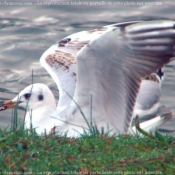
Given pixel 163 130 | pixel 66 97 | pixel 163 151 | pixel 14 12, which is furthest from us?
pixel 14 12

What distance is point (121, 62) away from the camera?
22.2ft

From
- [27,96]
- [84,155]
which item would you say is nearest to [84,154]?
[84,155]

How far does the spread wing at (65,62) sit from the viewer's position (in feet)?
26.2

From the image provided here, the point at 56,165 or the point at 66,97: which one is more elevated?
the point at 56,165

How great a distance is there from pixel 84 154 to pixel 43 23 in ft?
33.0

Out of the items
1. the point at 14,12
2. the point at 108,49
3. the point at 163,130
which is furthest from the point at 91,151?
the point at 14,12

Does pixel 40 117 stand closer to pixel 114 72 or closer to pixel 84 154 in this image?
pixel 114 72

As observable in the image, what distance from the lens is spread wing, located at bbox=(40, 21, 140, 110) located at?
800 cm

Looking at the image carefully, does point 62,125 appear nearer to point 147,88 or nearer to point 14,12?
point 147,88

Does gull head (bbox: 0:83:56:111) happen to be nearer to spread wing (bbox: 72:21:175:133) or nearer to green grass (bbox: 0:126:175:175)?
spread wing (bbox: 72:21:175:133)

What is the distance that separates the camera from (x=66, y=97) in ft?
25.8

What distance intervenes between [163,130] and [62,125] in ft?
10.7

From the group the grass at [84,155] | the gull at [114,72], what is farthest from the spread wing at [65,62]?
the grass at [84,155]

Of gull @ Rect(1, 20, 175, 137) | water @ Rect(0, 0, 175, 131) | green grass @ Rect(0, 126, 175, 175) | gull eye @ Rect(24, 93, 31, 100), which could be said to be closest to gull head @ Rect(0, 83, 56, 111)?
gull eye @ Rect(24, 93, 31, 100)
